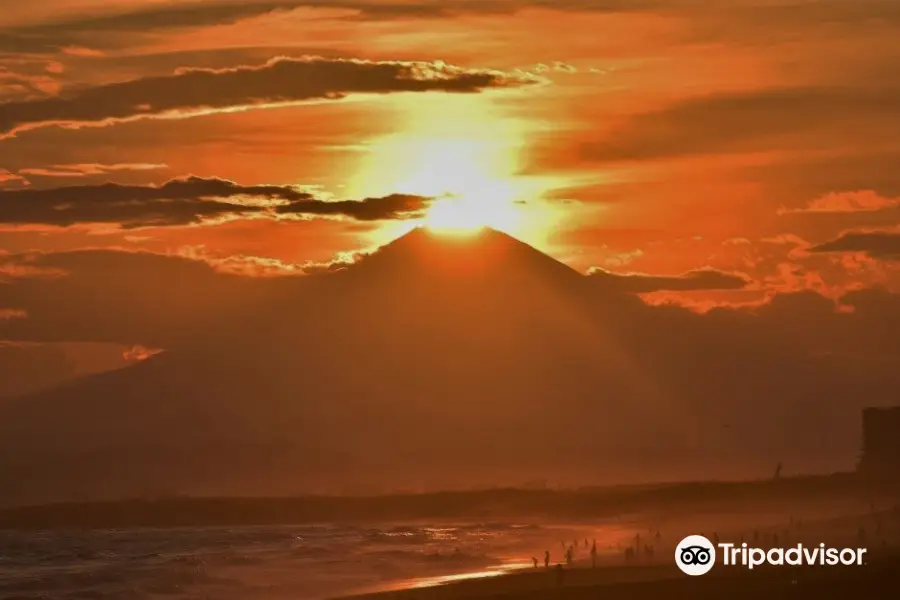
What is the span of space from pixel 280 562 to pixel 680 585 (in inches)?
1537

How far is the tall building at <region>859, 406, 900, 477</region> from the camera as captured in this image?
127 meters

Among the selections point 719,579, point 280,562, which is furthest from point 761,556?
point 280,562

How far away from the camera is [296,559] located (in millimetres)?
94500

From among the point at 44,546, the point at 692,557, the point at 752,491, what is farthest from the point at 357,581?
the point at 752,491

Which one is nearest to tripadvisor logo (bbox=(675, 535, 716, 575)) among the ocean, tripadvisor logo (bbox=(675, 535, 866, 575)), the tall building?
tripadvisor logo (bbox=(675, 535, 866, 575))

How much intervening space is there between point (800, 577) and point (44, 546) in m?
82.6

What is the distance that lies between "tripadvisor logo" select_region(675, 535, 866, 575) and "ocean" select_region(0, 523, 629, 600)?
34.1 feet

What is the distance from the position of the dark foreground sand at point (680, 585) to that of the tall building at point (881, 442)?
6186 centimetres

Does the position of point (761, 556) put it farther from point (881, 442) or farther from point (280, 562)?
point (881, 442)

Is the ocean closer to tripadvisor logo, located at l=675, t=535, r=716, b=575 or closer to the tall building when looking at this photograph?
tripadvisor logo, located at l=675, t=535, r=716, b=575

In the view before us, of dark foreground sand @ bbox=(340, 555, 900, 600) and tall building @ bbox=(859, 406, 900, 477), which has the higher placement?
tall building @ bbox=(859, 406, 900, 477)

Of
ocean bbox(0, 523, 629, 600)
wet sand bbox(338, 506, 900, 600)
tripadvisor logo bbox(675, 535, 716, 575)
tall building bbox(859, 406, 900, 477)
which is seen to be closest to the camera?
wet sand bbox(338, 506, 900, 600)

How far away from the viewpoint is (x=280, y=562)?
92.1 meters

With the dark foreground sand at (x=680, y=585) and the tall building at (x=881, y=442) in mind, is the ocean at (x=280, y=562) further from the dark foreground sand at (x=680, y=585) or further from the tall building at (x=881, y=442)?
the tall building at (x=881, y=442)
